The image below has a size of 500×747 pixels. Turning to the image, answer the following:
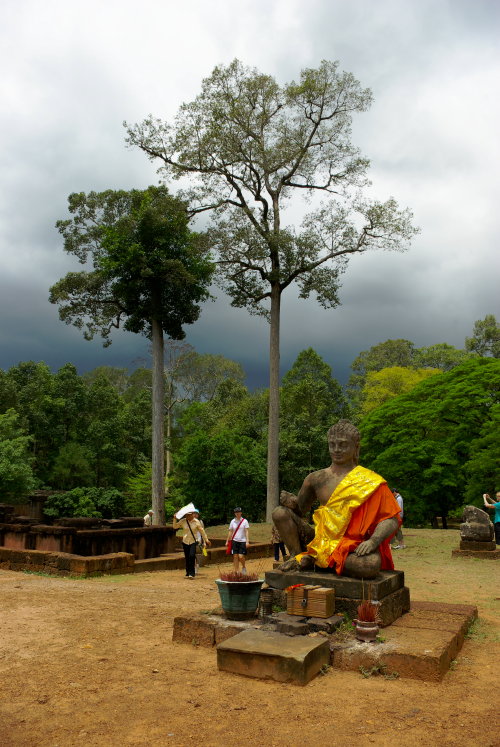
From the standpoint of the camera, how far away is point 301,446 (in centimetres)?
2778

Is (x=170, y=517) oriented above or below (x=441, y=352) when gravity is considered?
below

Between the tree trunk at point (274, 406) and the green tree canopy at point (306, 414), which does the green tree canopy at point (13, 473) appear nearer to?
the tree trunk at point (274, 406)

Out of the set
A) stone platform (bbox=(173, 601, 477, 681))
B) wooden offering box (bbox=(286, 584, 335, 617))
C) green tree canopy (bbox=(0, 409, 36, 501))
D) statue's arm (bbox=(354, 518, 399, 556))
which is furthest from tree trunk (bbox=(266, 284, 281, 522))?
wooden offering box (bbox=(286, 584, 335, 617))

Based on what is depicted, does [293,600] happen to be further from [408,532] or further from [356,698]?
[408,532]

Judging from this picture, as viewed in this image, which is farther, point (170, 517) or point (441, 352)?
point (441, 352)

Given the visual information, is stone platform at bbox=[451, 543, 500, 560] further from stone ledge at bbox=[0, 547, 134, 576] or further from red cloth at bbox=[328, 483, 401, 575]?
red cloth at bbox=[328, 483, 401, 575]

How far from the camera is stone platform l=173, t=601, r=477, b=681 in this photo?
427 cm

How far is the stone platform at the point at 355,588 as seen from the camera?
16.8 feet

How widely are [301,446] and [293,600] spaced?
74.8 feet

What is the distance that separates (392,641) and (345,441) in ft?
6.55

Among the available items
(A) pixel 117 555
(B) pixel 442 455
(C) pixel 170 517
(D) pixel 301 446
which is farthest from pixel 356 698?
(C) pixel 170 517

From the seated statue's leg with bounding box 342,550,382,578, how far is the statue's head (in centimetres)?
108

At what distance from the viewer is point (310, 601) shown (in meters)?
5.04

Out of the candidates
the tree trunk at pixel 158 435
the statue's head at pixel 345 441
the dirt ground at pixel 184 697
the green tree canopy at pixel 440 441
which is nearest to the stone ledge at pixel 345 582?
the dirt ground at pixel 184 697
